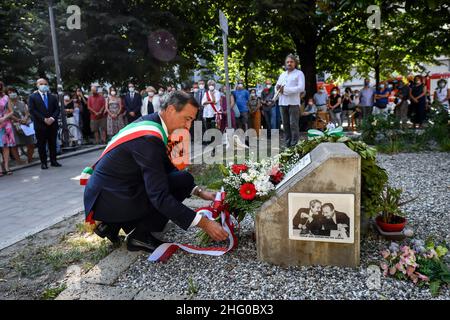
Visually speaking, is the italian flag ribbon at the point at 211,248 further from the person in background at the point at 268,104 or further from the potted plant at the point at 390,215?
the person in background at the point at 268,104

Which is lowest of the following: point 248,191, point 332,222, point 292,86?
point 332,222

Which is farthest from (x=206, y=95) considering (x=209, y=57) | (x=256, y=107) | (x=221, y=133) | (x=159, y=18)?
(x=209, y=57)

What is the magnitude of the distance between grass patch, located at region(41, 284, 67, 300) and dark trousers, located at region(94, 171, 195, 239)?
2.12ft

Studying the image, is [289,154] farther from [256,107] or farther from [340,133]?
[256,107]

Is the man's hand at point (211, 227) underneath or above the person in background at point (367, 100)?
underneath

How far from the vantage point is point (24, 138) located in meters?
9.56

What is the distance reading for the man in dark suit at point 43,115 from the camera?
8508 millimetres

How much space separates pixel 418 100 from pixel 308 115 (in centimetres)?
375

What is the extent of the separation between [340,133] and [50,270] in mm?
2834

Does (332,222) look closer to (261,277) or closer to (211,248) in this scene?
(261,277)

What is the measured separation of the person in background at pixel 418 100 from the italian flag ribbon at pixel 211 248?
11.6 m

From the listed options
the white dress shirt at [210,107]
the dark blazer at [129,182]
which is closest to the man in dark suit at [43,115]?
the white dress shirt at [210,107]

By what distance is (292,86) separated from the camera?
784cm

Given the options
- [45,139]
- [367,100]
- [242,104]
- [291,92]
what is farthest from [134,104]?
[367,100]
